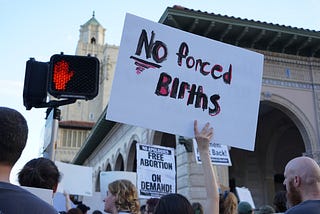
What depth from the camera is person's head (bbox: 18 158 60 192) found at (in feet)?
9.36

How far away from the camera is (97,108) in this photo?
66.1 metres

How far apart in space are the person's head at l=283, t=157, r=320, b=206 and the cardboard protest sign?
42.0 inches

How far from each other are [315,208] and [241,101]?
5.59ft

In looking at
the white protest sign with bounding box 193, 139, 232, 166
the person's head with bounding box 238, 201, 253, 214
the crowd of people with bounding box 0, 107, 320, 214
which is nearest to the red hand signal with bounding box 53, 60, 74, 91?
the crowd of people with bounding box 0, 107, 320, 214

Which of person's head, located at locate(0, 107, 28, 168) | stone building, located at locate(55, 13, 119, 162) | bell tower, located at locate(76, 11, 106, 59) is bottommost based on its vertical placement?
person's head, located at locate(0, 107, 28, 168)

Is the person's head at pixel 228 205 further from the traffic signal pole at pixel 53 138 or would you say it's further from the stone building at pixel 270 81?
the stone building at pixel 270 81

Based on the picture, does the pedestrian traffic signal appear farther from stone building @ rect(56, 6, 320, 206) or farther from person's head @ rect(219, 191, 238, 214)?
stone building @ rect(56, 6, 320, 206)

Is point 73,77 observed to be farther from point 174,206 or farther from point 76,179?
point 76,179

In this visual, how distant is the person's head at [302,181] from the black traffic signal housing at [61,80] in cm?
198

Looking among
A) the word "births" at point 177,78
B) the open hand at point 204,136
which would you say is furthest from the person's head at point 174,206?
the word "births" at point 177,78

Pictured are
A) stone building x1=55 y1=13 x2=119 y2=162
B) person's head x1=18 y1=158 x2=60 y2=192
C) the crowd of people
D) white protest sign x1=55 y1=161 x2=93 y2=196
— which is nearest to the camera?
the crowd of people

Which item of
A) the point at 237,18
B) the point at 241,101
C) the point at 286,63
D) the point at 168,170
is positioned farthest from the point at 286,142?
the point at 241,101

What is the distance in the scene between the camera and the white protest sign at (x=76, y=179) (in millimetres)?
7832

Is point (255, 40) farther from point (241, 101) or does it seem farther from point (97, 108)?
point (97, 108)
